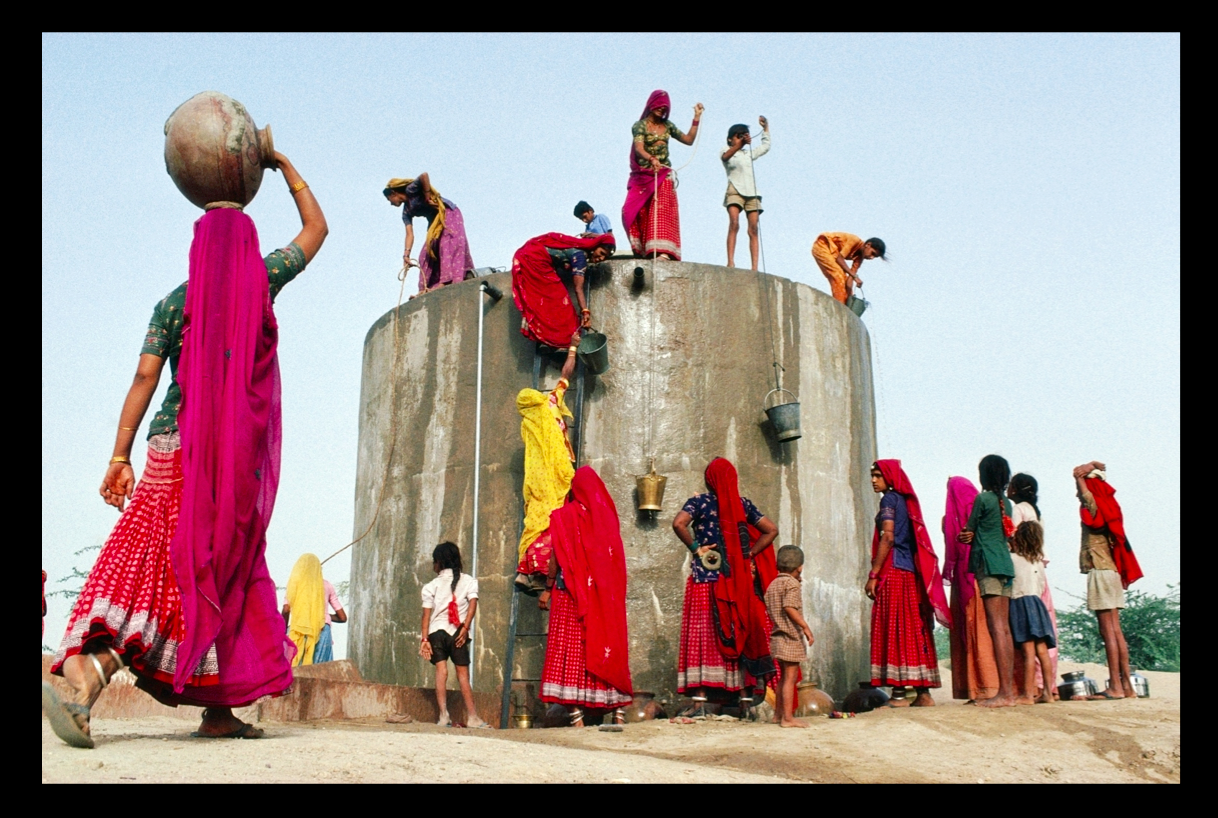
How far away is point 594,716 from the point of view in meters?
7.52

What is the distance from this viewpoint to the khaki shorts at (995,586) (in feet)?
25.3

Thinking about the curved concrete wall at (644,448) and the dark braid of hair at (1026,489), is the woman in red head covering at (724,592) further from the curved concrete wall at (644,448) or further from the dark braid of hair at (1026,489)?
the dark braid of hair at (1026,489)

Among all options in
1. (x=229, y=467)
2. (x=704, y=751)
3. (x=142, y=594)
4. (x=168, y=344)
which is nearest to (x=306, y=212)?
(x=168, y=344)

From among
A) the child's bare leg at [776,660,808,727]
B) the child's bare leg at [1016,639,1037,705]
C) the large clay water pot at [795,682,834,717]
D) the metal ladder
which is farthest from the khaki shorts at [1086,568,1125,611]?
the metal ladder

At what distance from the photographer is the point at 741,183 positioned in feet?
34.2

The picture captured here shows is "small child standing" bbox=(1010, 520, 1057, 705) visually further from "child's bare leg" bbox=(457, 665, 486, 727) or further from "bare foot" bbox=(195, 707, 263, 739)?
"bare foot" bbox=(195, 707, 263, 739)

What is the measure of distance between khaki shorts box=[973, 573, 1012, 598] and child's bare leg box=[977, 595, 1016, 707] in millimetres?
25

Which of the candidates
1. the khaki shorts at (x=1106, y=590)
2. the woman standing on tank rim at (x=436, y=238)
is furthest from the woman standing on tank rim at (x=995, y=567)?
the woman standing on tank rim at (x=436, y=238)

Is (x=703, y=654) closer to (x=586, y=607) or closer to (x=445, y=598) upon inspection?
(x=586, y=607)

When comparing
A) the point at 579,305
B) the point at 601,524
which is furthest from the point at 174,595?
the point at 579,305

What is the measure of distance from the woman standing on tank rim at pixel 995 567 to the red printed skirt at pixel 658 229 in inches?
118

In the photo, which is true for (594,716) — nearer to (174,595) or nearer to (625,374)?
(625,374)

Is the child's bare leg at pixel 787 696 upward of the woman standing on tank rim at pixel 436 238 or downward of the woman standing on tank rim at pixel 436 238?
downward

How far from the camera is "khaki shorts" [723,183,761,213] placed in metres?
10.3
